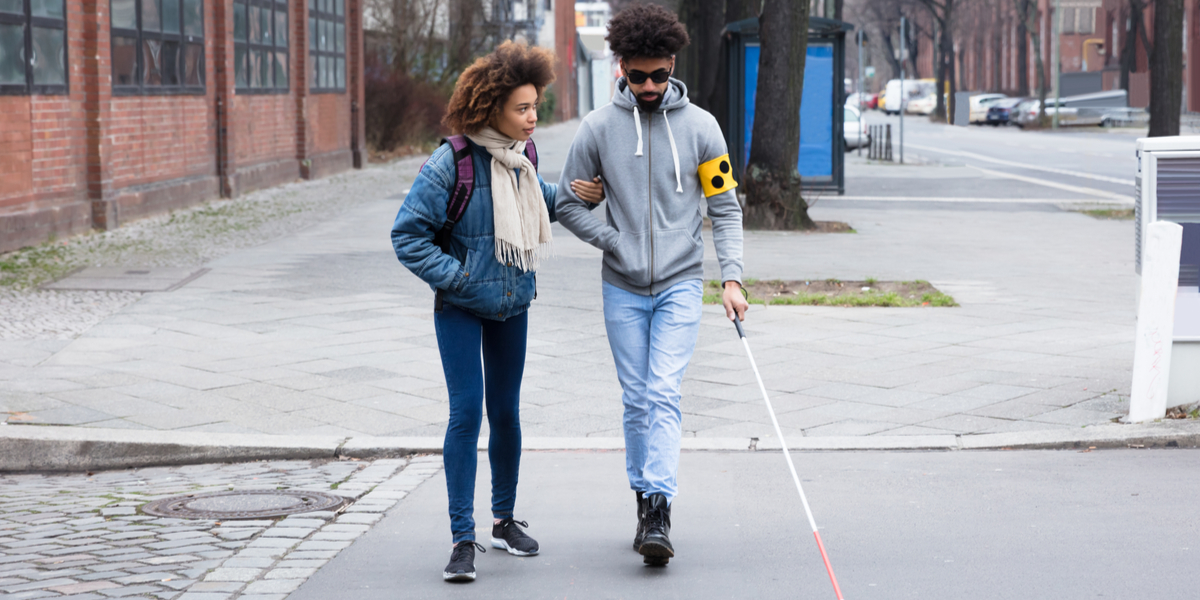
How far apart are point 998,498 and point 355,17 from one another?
25895mm

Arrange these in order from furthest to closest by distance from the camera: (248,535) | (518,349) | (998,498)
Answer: (998,498)
(248,535)
(518,349)

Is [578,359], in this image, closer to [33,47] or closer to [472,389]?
[472,389]

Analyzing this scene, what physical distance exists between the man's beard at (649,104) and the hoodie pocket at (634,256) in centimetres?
41

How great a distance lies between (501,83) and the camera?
4.25 metres

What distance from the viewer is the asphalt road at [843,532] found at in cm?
426

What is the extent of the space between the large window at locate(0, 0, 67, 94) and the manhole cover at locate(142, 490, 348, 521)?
29.3 ft

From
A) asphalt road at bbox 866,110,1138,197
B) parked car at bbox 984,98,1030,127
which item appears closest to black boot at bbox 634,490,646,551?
asphalt road at bbox 866,110,1138,197

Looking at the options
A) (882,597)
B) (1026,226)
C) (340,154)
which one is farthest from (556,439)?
(340,154)

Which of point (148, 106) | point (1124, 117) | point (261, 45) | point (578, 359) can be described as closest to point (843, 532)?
point (578, 359)

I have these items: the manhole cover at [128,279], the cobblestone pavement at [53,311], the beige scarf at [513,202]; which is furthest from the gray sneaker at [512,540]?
the manhole cover at [128,279]

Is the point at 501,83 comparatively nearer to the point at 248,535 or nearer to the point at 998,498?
the point at 248,535

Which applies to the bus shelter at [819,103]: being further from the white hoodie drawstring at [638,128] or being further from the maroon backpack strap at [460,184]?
the maroon backpack strap at [460,184]

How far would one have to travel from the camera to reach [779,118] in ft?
52.6

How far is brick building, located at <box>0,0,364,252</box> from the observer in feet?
44.1
